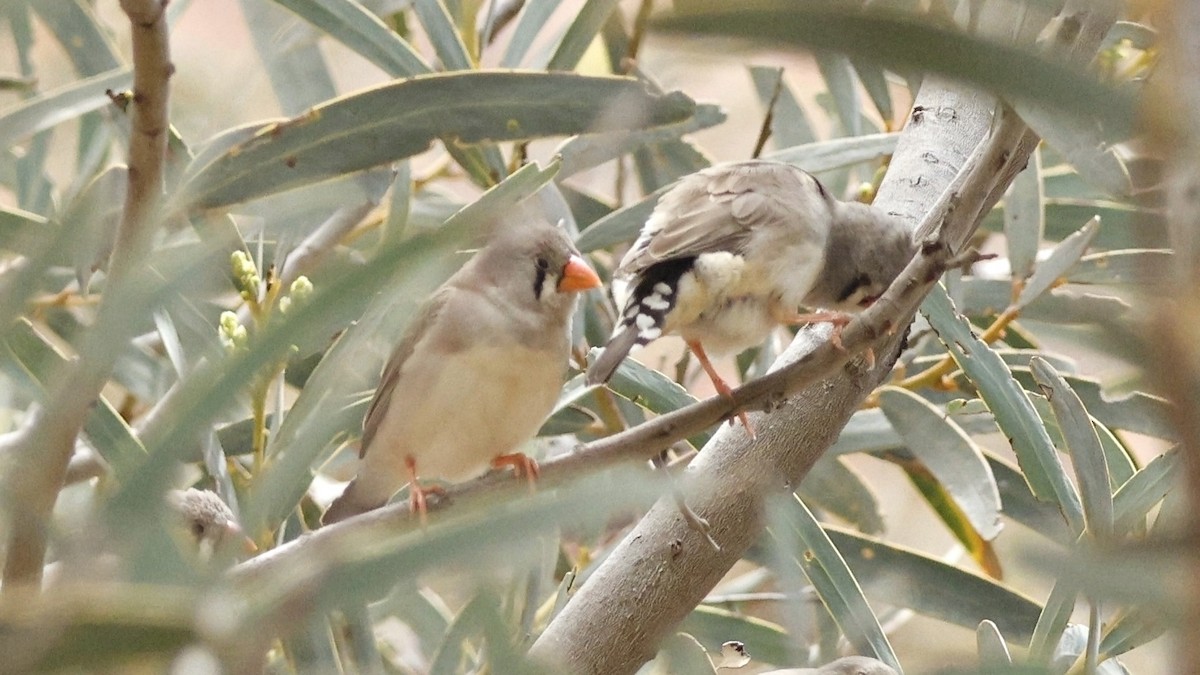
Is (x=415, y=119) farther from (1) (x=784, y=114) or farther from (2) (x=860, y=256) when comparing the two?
(1) (x=784, y=114)

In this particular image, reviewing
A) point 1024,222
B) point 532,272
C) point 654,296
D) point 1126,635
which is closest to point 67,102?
point 532,272

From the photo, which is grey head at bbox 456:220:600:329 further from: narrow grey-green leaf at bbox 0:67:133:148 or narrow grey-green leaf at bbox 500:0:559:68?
narrow grey-green leaf at bbox 0:67:133:148

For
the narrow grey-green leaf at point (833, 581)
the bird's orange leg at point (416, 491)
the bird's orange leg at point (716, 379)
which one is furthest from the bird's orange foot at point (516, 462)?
the narrow grey-green leaf at point (833, 581)

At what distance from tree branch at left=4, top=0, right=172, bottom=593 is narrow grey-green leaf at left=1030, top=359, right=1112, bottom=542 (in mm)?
1159

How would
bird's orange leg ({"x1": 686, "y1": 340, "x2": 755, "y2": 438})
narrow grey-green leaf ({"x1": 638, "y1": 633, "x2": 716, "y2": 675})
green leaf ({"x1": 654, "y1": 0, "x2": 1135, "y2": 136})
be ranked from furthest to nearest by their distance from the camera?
bird's orange leg ({"x1": 686, "y1": 340, "x2": 755, "y2": 438}), narrow grey-green leaf ({"x1": 638, "y1": 633, "x2": 716, "y2": 675}), green leaf ({"x1": 654, "y1": 0, "x2": 1135, "y2": 136})

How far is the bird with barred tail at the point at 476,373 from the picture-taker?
222 centimetres

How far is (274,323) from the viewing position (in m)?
0.78

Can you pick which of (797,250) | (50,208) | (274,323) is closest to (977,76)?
(274,323)

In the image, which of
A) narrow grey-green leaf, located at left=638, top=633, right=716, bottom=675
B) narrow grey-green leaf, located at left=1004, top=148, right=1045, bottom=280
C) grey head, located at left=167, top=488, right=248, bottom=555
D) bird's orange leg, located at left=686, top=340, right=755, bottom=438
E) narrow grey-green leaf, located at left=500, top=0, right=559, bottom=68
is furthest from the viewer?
narrow grey-green leaf, located at left=500, top=0, right=559, bottom=68

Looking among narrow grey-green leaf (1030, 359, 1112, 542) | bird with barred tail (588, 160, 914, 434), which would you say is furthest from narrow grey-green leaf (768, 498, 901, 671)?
narrow grey-green leaf (1030, 359, 1112, 542)

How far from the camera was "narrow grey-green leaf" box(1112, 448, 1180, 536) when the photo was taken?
6.00 ft

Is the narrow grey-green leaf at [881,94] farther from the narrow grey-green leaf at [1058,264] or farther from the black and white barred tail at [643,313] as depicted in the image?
the black and white barred tail at [643,313]

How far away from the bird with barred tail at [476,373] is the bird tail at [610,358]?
0.26m

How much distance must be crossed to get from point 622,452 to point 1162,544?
3.60ft
